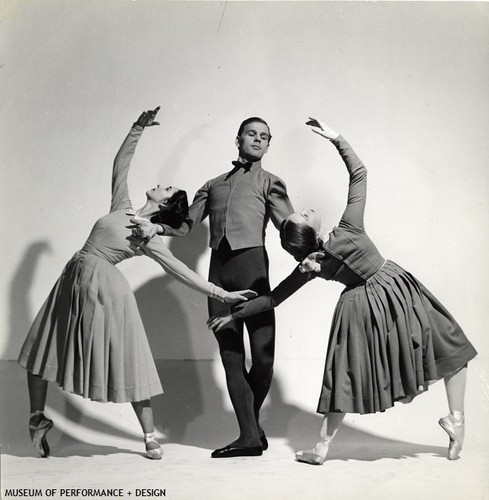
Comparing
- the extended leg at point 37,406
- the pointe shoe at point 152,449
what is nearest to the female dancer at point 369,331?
the pointe shoe at point 152,449

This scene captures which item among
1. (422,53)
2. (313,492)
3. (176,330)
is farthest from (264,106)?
(313,492)

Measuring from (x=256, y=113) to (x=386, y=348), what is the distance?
1.92 metres

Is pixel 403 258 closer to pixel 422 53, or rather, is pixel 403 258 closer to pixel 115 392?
pixel 422 53

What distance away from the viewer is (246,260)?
4.82 m

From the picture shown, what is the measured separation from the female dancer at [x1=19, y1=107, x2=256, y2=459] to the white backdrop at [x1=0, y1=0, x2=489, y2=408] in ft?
3.21

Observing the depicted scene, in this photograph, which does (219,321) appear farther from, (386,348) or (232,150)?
(232,150)

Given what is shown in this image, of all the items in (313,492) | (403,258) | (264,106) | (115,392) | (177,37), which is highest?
(177,37)

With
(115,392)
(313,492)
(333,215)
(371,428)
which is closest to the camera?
(313,492)

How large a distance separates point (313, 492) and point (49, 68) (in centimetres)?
314

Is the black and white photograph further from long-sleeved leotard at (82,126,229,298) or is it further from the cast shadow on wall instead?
long-sleeved leotard at (82,126,229,298)

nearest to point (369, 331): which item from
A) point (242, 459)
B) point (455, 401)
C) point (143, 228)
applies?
point (455, 401)

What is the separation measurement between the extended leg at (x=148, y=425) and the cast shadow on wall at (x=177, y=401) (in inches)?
12.7

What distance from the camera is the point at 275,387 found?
18.2 feet

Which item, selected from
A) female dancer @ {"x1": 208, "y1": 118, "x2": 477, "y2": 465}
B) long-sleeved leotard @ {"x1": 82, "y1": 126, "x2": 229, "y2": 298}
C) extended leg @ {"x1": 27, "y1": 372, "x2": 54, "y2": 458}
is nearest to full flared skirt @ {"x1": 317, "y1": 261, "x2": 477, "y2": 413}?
female dancer @ {"x1": 208, "y1": 118, "x2": 477, "y2": 465}
